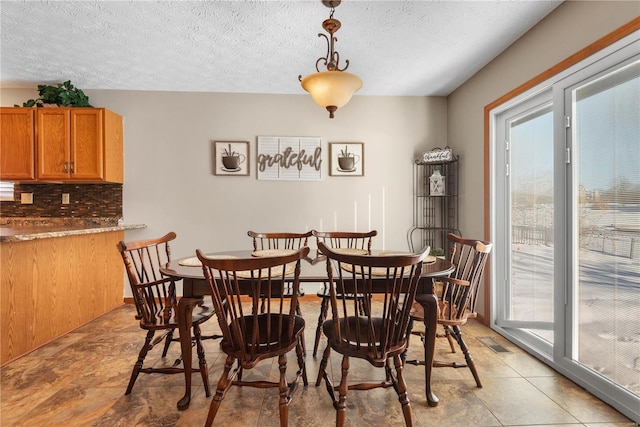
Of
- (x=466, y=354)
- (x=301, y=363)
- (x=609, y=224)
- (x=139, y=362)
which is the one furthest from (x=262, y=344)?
(x=609, y=224)

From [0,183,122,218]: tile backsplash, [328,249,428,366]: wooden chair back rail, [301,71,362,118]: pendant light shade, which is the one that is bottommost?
[328,249,428,366]: wooden chair back rail

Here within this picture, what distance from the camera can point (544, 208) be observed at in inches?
98.9

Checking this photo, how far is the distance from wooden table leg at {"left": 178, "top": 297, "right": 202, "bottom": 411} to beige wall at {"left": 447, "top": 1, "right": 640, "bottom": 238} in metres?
2.79

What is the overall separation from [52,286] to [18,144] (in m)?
1.72

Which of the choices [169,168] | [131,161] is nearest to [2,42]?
[131,161]

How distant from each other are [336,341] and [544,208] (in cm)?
204

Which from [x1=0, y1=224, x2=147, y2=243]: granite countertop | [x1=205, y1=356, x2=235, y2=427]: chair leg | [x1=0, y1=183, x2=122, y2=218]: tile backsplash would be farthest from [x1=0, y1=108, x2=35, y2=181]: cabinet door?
[x1=205, y1=356, x2=235, y2=427]: chair leg

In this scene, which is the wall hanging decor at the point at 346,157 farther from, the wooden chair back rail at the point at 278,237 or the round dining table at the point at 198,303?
the round dining table at the point at 198,303

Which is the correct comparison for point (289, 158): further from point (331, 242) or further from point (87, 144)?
point (87, 144)

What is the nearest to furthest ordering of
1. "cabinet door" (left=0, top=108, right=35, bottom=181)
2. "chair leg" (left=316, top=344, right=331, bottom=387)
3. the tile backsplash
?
"chair leg" (left=316, top=344, right=331, bottom=387)
"cabinet door" (left=0, top=108, right=35, bottom=181)
the tile backsplash

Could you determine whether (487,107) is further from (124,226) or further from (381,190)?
(124,226)

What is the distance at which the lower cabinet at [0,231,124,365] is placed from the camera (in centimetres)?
238

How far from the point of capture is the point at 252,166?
3.88 metres

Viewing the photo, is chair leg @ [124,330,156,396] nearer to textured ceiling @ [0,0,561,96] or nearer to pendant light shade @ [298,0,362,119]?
pendant light shade @ [298,0,362,119]
